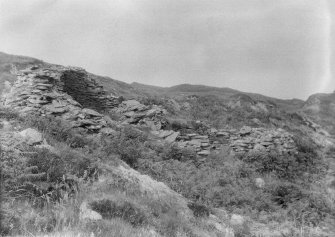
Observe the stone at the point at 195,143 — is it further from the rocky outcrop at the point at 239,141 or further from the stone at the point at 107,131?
the stone at the point at 107,131

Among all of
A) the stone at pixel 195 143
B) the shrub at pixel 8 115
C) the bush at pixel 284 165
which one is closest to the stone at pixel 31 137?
the shrub at pixel 8 115

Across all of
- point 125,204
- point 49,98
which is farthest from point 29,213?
point 49,98

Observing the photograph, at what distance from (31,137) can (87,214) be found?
3747 mm

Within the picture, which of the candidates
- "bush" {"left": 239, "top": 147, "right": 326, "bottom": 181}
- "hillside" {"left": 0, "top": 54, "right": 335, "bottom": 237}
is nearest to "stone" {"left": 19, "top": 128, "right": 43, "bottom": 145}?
"hillside" {"left": 0, "top": 54, "right": 335, "bottom": 237}

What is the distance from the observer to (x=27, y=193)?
524 cm

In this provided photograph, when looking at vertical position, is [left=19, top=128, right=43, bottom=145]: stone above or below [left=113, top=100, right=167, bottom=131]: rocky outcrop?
below

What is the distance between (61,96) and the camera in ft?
47.4

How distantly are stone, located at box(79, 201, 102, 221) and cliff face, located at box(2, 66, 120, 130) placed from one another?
7.08 meters

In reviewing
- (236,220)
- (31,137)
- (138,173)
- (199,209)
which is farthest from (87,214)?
(236,220)

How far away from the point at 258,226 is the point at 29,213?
20.2ft

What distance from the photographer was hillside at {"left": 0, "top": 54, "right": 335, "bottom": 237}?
5.16m

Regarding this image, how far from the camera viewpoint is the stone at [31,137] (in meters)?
7.55

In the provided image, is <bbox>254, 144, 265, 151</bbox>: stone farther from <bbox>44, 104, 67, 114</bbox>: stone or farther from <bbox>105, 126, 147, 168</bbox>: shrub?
<bbox>44, 104, 67, 114</bbox>: stone

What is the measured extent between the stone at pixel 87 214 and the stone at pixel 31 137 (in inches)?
117
